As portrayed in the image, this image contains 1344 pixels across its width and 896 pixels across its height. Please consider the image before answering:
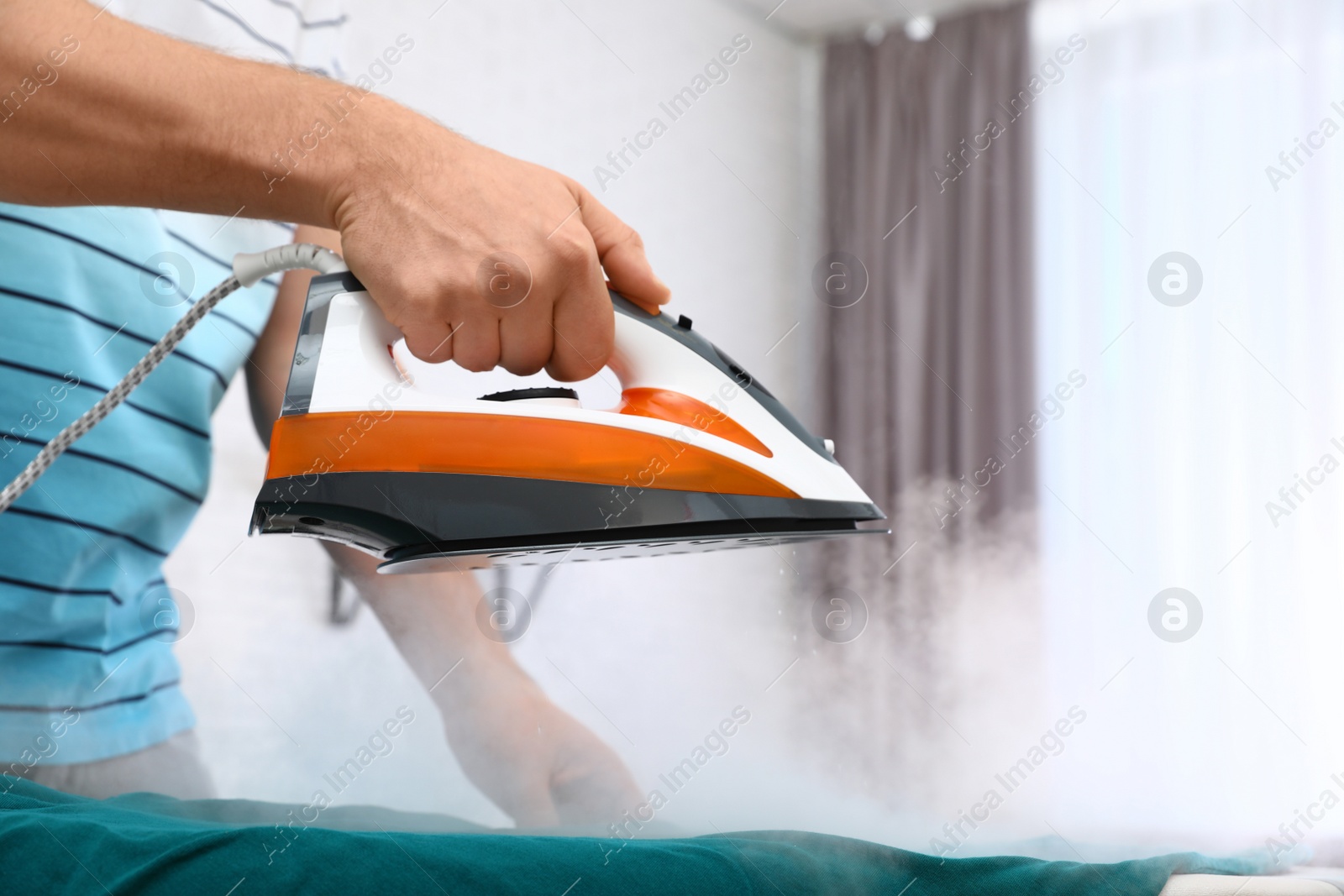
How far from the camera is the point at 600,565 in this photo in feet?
5.36

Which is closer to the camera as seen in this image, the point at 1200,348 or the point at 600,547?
the point at 600,547

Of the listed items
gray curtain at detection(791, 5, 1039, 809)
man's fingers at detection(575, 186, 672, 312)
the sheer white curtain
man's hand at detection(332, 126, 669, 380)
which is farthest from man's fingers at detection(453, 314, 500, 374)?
gray curtain at detection(791, 5, 1039, 809)

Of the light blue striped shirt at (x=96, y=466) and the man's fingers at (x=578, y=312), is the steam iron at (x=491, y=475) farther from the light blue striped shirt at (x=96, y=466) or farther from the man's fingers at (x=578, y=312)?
the light blue striped shirt at (x=96, y=466)

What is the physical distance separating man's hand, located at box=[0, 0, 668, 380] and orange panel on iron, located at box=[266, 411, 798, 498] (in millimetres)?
58

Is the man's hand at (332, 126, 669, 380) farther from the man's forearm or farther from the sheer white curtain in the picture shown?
the sheer white curtain

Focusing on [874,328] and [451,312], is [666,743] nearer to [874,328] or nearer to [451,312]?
[451,312]

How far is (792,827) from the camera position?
57 centimetres

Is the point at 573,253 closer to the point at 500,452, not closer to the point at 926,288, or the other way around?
the point at 500,452

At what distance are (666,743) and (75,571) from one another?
1.93 ft

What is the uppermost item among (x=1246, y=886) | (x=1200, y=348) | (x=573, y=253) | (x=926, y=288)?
(x=926, y=288)

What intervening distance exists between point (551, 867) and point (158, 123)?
1.65 feet

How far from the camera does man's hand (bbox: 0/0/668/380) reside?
0.57m

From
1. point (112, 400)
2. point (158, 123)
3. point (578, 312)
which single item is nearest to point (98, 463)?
point (112, 400)

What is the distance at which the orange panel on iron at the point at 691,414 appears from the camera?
665mm
